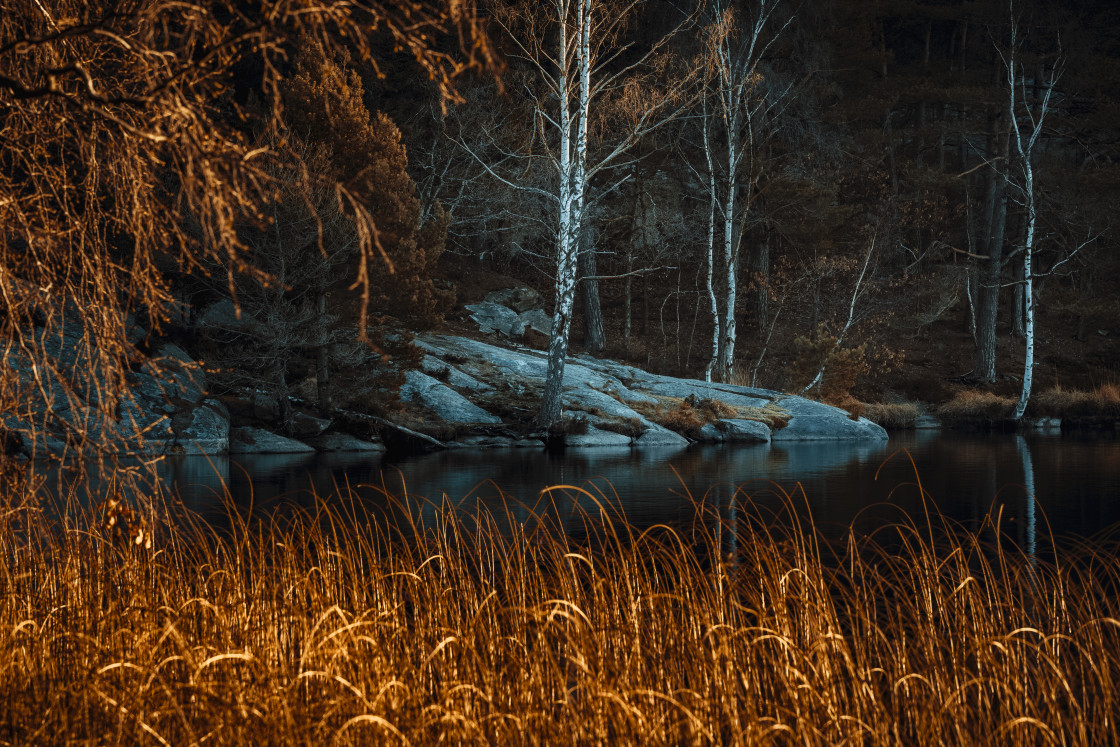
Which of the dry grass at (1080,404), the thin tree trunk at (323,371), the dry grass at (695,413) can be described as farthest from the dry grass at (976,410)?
the thin tree trunk at (323,371)

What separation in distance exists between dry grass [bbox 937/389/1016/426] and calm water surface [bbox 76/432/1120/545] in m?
4.89

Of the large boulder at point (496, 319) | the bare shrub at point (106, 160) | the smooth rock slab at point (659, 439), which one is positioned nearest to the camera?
the bare shrub at point (106, 160)

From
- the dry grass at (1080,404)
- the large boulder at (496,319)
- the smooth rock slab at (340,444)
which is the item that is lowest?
the smooth rock slab at (340,444)

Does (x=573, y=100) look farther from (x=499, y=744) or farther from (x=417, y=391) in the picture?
(x=499, y=744)

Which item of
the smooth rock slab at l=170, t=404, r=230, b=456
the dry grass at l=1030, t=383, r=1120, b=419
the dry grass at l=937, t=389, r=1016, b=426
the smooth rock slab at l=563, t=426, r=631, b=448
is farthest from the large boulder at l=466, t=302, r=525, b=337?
the dry grass at l=1030, t=383, r=1120, b=419

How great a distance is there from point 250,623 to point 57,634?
945 mm

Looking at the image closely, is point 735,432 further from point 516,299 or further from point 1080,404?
point 516,299

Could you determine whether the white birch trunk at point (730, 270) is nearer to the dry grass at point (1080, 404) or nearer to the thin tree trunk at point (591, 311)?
the thin tree trunk at point (591, 311)

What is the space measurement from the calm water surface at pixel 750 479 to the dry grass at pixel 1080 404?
5058 millimetres

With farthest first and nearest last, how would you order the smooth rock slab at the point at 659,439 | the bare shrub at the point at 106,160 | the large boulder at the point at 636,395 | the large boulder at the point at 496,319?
the large boulder at the point at 496,319
the large boulder at the point at 636,395
the smooth rock slab at the point at 659,439
the bare shrub at the point at 106,160

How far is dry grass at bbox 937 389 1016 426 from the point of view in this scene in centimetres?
2464

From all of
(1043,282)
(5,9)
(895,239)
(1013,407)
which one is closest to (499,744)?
(5,9)

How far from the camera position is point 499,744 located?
3180 mm

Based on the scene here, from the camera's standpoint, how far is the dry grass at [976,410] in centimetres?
2464
